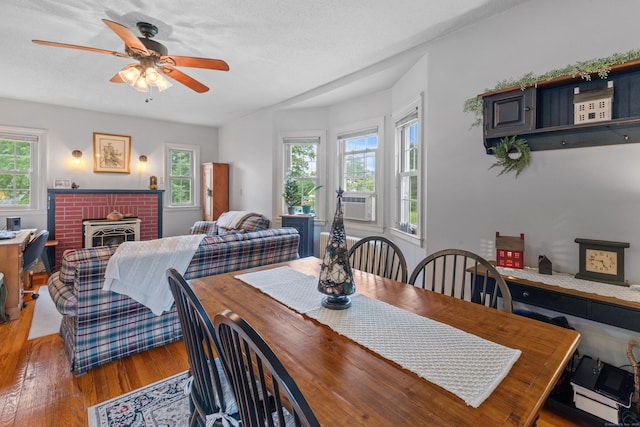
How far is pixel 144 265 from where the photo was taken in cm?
224

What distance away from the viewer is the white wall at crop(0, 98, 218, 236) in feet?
15.8

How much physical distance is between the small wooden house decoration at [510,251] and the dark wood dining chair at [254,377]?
1.98 meters

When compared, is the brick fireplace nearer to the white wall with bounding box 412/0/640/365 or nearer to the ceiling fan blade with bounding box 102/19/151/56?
the ceiling fan blade with bounding box 102/19/151/56

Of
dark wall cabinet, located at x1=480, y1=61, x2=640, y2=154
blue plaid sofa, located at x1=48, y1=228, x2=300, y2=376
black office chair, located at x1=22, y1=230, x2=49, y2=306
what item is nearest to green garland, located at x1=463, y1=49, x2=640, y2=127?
dark wall cabinet, located at x1=480, y1=61, x2=640, y2=154

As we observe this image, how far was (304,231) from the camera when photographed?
15.2ft

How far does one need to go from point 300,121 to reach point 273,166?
2.76 ft

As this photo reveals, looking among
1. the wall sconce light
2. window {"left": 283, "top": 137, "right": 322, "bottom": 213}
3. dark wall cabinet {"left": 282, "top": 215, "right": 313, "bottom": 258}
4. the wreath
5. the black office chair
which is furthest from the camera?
the wall sconce light

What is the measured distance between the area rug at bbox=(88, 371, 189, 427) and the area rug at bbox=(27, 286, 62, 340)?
1.46 m

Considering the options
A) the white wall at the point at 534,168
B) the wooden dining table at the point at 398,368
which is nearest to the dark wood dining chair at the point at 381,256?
the wooden dining table at the point at 398,368

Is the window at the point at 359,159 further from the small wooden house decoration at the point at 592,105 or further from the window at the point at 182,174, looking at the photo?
the window at the point at 182,174

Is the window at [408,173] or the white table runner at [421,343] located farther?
the window at [408,173]

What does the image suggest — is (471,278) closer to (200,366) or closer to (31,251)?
(200,366)

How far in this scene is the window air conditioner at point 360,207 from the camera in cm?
414

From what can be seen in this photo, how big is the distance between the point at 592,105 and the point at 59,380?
12.4 ft
